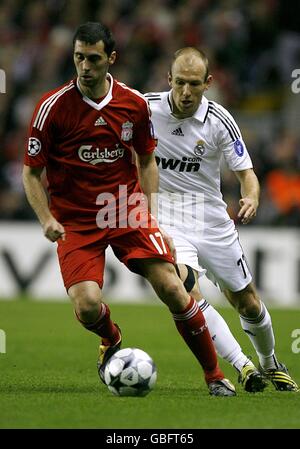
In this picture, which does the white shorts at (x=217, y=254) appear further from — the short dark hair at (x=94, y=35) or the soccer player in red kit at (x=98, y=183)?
the short dark hair at (x=94, y=35)

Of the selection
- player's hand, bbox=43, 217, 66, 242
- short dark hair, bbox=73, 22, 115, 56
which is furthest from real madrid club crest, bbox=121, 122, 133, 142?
player's hand, bbox=43, 217, 66, 242

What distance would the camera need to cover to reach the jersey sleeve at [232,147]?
7.07 meters

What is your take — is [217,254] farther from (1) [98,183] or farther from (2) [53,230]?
(2) [53,230]

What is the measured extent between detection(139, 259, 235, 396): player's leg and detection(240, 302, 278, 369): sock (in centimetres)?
65

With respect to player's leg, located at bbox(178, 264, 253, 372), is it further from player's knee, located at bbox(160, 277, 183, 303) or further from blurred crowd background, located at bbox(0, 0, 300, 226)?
blurred crowd background, located at bbox(0, 0, 300, 226)

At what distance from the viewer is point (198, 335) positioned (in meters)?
6.58

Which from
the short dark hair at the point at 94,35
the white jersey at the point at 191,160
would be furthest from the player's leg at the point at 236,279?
the short dark hair at the point at 94,35

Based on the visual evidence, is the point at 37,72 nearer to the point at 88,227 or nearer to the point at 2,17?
the point at 2,17

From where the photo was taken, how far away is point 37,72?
15.8 meters

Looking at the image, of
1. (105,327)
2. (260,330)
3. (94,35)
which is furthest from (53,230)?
(260,330)

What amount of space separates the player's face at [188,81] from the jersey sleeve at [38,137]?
38.6 inches

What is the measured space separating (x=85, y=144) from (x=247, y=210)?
1071 millimetres

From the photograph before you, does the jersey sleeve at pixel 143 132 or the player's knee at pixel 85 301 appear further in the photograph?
the jersey sleeve at pixel 143 132

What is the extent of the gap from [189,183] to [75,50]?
1.34 meters
